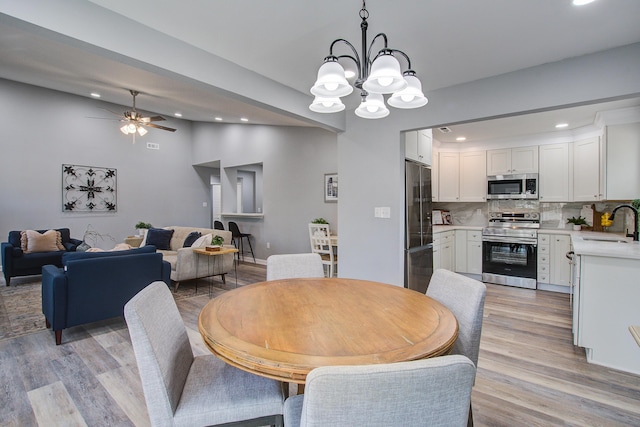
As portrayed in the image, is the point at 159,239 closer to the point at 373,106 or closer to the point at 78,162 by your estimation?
the point at 78,162

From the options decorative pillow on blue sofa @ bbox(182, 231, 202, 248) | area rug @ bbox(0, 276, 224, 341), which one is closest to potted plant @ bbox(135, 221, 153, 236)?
area rug @ bbox(0, 276, 224, 341)

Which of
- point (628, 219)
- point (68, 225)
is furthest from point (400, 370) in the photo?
point (68, 225)

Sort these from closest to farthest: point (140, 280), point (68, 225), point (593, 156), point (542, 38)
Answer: point (542, 38), point (140, 280), point (593, 156), point (68, 225)

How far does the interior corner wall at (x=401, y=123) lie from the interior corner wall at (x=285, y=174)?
2035mm

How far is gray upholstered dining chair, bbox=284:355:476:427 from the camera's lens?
2.13 ft

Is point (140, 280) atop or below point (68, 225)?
below

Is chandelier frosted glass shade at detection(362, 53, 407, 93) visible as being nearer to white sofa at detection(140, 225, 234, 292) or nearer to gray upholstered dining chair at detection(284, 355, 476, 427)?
gray upholstered dining chair at detection(284, 355, 476, 427)

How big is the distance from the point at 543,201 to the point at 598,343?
290cm

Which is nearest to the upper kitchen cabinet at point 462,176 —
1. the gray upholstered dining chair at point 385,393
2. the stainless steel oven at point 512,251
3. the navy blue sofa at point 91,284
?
the stainless steel oven at point 512,251

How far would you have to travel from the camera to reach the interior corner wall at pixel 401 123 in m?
2.30

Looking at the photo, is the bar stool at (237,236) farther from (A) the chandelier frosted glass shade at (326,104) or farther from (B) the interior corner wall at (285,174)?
(A) the chandelier frosted glass shade at (326,104)

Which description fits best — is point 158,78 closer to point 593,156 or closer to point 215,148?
point 215,148

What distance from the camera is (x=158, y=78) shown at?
4430 millimetres

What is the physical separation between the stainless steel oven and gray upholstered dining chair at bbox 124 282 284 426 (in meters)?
4.52
